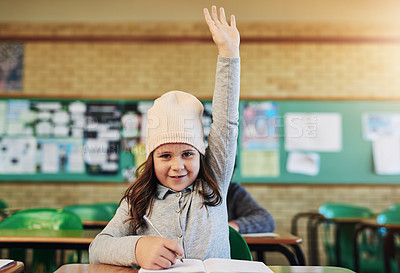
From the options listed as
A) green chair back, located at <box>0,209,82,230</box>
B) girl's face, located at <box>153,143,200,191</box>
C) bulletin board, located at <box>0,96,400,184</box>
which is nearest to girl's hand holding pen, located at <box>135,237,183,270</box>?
girl's face, located at <box>153,143,200,191</box>

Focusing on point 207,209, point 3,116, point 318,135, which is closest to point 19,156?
point 3,116

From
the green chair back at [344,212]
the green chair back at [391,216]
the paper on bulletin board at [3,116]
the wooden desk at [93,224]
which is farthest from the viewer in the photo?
the paper on bulletin board at [3,116]

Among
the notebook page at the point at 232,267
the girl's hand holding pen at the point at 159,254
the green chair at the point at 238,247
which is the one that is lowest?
the green chair at the point at 238,247

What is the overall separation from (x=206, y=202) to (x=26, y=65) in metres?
4.00

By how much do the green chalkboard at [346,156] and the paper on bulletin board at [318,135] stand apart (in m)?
0.05

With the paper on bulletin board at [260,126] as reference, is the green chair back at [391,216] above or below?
below

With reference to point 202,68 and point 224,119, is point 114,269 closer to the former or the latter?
point 224,119

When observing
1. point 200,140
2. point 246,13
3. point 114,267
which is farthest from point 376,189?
Result: point 114,267

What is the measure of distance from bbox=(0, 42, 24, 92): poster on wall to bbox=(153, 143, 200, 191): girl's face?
3.81 m

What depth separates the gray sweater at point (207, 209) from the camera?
1169mm

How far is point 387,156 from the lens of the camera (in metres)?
4.27

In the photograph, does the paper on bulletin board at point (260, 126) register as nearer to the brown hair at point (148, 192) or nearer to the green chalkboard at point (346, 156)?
the green chalkboard at point (346, 156)

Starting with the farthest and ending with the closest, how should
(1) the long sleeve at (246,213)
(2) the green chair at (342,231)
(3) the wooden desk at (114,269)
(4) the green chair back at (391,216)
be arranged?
(2) the green chair at (342,231)
(4) the green chair back at (391,216)
(1) the long sleeve at (246,213)
(3) the wooden desk at (114,269)

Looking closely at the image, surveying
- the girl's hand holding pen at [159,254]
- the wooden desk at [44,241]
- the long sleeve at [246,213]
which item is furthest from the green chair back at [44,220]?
the girl's hand holding pen at [159,254]
